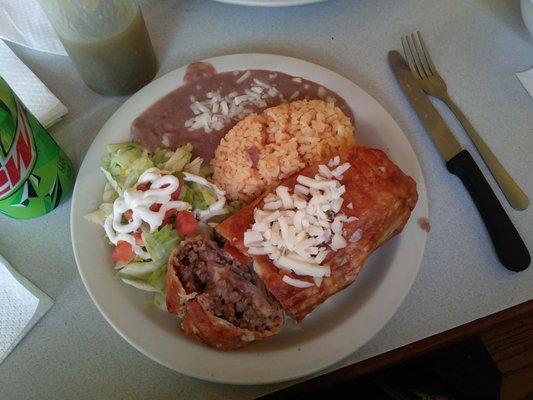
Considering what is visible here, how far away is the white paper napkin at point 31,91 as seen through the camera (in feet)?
3.92

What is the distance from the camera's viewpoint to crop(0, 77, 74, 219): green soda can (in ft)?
2.92

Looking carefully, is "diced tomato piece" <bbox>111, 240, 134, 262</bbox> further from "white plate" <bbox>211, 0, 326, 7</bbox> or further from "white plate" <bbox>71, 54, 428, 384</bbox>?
"white plate" <bbox>211, 0, 326, 7</bbox>

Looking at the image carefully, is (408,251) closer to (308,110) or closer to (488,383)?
(308,110)

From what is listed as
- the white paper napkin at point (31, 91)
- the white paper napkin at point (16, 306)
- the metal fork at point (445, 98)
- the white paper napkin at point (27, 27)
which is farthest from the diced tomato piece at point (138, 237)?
the metal fork at point (445, 98)

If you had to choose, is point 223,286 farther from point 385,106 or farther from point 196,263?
point 385,106

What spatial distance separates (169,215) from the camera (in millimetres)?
990

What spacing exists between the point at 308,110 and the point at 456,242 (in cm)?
44

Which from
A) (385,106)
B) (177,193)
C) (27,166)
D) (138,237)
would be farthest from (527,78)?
(27,166)

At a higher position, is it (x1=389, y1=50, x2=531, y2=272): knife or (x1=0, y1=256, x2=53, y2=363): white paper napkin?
(x1=0, y1=256, x2=53, y2=363): white paper napkin

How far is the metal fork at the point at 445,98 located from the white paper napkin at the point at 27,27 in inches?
36.9

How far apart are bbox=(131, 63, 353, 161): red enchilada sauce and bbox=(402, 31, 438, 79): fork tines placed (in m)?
0.27

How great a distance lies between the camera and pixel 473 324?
98 cm

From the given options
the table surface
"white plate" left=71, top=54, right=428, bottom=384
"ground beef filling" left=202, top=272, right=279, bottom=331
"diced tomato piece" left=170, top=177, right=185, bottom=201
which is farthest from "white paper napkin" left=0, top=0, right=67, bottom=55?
"ground beef filling" left=202, top=272, right=279, bottom=331

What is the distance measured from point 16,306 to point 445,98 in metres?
1.10
